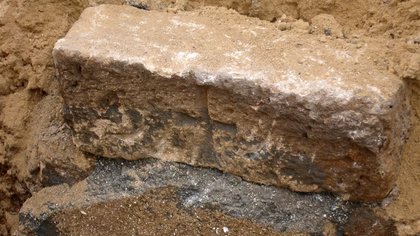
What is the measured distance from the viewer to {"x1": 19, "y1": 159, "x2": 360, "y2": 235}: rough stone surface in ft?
5.54

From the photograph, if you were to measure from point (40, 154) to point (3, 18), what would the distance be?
1.49 ft

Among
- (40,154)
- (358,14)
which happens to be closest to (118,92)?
(40,154)

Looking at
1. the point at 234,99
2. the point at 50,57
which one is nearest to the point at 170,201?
the point at 234,99

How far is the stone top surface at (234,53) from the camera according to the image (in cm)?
155

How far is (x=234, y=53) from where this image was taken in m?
1.69

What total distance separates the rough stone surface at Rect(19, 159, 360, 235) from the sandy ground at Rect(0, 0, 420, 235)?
90 millimetres

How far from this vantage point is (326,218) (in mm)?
1680

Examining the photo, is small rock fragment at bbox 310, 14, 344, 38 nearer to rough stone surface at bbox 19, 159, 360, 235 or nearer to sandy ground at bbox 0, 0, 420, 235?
sandy ground at bbox 0, 0, 420, 235

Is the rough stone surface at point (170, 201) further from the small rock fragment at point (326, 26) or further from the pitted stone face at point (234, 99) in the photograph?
the small rock fragment at point (326, 26)

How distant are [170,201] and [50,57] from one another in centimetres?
63

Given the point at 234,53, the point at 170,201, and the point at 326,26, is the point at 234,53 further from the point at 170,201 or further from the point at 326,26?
the point at 170,201

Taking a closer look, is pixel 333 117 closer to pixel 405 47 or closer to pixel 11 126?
pixel 405 47

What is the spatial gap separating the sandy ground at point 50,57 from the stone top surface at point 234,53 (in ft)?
0.24

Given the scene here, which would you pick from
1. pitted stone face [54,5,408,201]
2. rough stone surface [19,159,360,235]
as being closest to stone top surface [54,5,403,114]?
pitted stone face [54,5,408,201]
